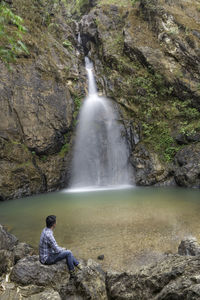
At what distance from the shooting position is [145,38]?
18.7m

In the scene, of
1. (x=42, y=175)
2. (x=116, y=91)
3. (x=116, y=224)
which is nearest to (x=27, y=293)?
(x=116, y=224)

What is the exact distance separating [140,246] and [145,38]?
18.6m

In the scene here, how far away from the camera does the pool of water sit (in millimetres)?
4977

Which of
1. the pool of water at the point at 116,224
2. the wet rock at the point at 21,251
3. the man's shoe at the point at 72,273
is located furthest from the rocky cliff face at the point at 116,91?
the man's shoe at the point at 72,273

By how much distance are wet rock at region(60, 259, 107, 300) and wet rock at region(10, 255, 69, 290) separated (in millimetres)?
246

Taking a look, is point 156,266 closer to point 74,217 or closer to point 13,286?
point 13,286

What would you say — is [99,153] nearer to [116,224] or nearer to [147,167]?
[147,167]

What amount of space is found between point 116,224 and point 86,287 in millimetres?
3477

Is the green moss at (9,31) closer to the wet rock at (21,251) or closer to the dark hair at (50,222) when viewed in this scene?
the dark hair at (50,222)

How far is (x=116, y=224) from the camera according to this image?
672 cm

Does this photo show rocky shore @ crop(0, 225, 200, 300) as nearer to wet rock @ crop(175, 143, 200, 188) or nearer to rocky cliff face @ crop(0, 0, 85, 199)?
rocky cliff face @ crop(0, 0, 85, 199)

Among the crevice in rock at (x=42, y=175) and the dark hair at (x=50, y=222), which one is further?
the crevice in rock at (x=42, y=175)

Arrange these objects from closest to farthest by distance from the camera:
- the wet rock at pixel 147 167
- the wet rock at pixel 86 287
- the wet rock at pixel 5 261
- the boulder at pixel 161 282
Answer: the boulder at pixel 161 282
the wet rock at pixel 86 287
the wet rock at pixel 5 261
the wet rock at pixel 147 167

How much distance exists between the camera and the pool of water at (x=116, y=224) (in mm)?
4977
